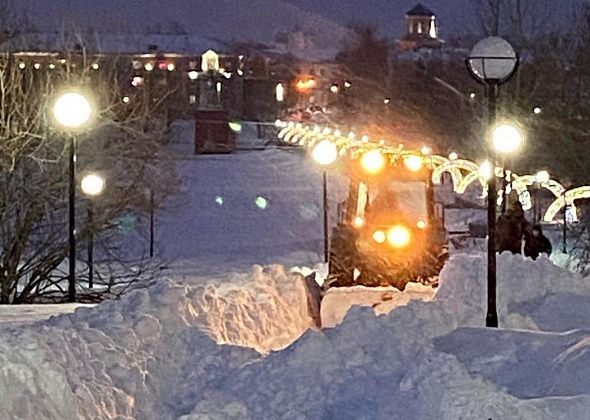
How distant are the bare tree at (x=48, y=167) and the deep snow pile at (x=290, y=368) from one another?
10688mm

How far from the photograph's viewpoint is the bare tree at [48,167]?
928 inches

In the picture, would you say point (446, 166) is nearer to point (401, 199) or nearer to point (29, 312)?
point (401, 199)

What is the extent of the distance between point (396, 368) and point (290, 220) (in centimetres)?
3675

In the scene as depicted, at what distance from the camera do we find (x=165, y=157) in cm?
3953

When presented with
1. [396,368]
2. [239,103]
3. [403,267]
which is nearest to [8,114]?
[403,267]

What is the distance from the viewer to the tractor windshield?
17.0 metres

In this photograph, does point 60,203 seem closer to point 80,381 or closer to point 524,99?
point 80,381

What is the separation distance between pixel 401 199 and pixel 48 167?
9.62 meters

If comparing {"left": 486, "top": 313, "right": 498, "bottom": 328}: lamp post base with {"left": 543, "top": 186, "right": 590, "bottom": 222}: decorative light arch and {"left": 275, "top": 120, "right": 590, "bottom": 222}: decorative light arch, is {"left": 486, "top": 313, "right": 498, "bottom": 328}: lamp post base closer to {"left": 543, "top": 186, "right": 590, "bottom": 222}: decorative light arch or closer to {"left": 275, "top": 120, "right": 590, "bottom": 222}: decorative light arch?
{"left": 275, "top": 120, "right": 590, "bottom": 222}: decorative light arch

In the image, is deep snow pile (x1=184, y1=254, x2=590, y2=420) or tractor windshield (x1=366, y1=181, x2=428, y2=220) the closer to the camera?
A: deep snow pile (x1=184, y1=254, x2=590, y2=420)

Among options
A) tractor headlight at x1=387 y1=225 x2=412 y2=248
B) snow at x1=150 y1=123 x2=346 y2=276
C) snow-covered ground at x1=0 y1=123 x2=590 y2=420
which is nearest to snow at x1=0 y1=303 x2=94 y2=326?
snow-covered ground at x1=0 y1=123 x2=590 y2=420

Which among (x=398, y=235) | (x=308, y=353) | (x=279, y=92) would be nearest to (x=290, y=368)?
(x=308, y=353)

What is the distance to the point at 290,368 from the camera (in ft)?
36.1

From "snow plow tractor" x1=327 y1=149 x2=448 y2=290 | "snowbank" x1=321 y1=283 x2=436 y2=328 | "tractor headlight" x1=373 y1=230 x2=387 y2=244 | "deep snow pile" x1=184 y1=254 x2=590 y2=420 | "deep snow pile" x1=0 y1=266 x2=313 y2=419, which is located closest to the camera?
"deep snow pile" x1=0 y1=266 x2=313 y2=419
